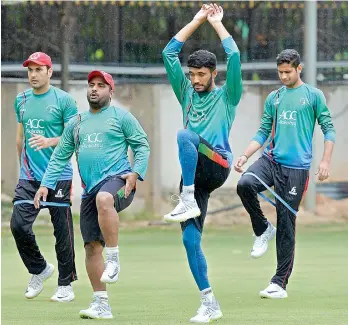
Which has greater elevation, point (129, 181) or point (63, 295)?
point (129, 181)

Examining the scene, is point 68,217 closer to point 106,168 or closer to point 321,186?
point 106,168

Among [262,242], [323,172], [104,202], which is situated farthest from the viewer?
[262,242]

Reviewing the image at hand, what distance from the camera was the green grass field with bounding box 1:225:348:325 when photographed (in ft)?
31.2

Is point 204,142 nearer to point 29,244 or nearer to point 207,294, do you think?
point 207,294

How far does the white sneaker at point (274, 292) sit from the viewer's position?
10664 mm

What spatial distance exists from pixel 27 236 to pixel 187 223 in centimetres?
214

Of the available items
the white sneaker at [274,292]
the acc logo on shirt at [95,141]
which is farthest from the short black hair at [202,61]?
the white sneaker at [274,292]

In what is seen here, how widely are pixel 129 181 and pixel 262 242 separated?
76.9 inches

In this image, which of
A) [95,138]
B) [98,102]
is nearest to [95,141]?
[95,138]

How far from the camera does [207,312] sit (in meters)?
9.14

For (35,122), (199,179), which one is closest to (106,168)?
(199,179)

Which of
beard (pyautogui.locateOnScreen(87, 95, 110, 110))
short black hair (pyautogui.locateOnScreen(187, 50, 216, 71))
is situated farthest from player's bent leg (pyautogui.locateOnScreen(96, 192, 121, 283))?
short black hair (pyautogui.locateOnScreen(187, 50, 216, 71))

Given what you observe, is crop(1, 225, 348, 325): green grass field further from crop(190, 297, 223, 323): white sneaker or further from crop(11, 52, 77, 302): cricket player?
crop(11, 52, 77, 302): cricket player

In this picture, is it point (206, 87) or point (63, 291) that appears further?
point (63, 291)
